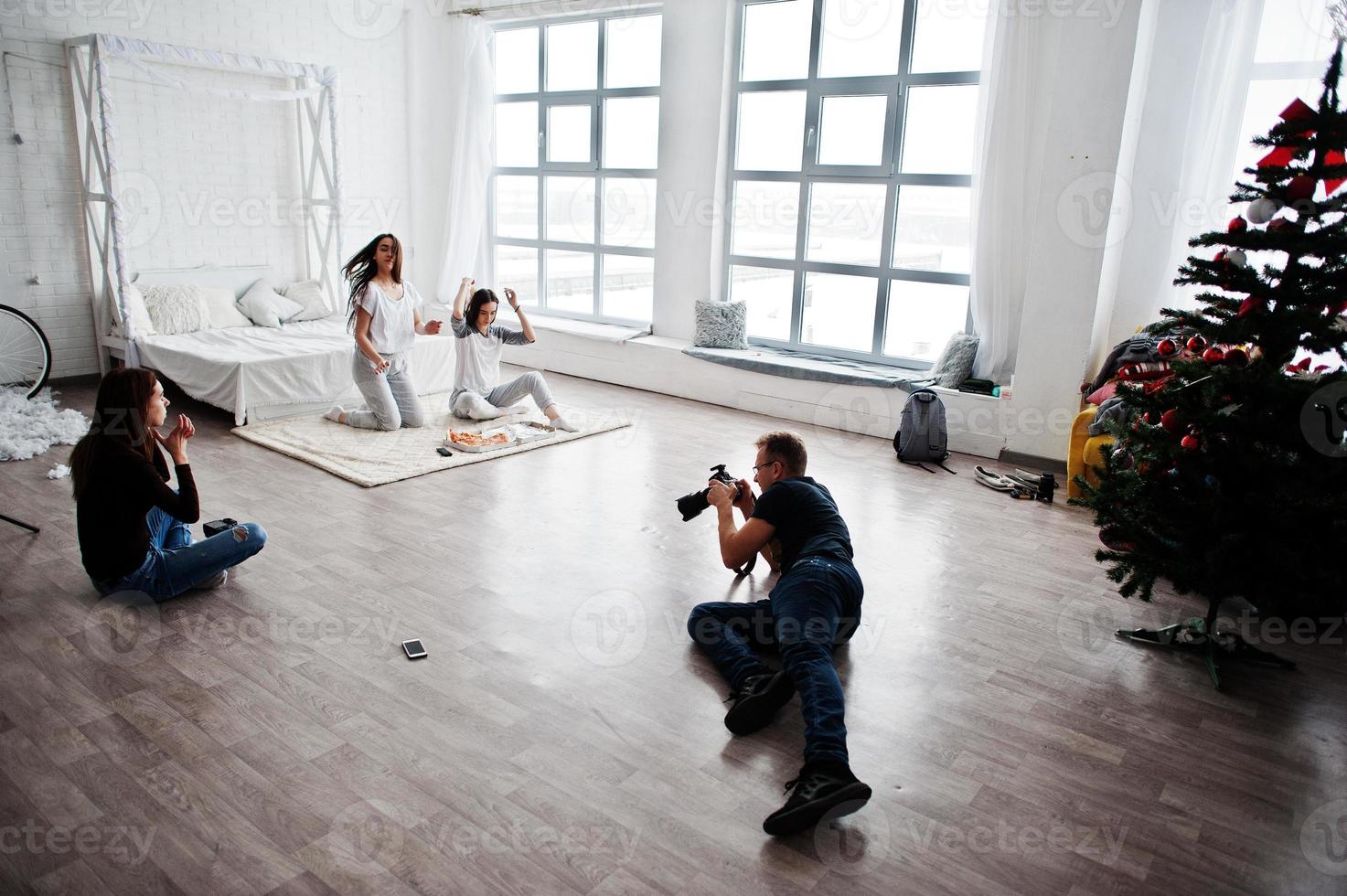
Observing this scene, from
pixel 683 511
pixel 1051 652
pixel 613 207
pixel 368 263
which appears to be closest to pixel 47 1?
pixel 368 263

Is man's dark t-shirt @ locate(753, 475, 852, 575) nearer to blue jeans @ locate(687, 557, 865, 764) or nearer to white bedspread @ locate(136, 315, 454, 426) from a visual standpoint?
blue jeans @ locate(687, 557, 865, 764)

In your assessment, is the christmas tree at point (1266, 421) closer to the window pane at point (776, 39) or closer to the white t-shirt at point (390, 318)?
the window pane at point (776, 39)

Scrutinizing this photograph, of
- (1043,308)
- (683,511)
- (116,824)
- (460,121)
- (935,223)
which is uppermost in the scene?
→ (460,121)

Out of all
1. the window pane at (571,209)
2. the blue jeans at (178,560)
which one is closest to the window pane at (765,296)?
the window pane at (571,209)

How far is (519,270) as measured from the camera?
342 inches

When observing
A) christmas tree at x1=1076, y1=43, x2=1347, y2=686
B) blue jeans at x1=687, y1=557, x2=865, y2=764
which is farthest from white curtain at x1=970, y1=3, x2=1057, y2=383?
blue jeans at x1=687, y1=557, x2=865, y2=764

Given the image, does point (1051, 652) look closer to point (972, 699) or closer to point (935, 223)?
point (972, 699)

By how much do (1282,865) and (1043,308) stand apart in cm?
378

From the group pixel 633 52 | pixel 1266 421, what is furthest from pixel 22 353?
pixel 1266 421

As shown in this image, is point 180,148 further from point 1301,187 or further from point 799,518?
point 1301,187

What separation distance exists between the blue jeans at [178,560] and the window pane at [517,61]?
5.98 m

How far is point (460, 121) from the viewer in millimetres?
8266

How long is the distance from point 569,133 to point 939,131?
3371mm

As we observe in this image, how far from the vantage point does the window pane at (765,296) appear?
707 cm
